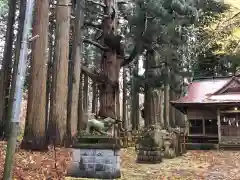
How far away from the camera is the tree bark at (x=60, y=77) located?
40.3 ft

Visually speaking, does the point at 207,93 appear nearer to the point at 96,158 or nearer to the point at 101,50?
the point at 101,50

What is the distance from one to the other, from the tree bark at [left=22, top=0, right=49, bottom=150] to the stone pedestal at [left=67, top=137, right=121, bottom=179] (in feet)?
10.1

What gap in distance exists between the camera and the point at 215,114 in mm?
20062

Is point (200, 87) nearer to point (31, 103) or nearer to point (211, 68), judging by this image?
point (211, 68)

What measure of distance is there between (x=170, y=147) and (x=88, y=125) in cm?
703

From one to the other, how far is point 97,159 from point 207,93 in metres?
14.5

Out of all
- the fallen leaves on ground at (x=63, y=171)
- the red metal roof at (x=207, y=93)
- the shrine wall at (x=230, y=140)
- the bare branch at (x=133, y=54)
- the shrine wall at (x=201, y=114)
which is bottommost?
the fallen leaves on ground at (x=63, y=171)

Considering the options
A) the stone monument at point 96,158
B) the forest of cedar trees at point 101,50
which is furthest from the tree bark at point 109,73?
the stone monument at point 96,158

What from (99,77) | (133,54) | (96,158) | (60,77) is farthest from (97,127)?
(133,54)

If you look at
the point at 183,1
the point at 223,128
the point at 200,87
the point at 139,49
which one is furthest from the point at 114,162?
the point at 200,87

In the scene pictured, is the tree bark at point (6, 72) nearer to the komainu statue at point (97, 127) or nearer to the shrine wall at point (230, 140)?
the komainu statue at point (97, 127)

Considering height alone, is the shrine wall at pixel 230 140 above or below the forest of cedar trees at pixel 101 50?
below

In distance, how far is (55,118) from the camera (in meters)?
12.3

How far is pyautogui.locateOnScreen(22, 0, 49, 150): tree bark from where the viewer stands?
35.2ft
